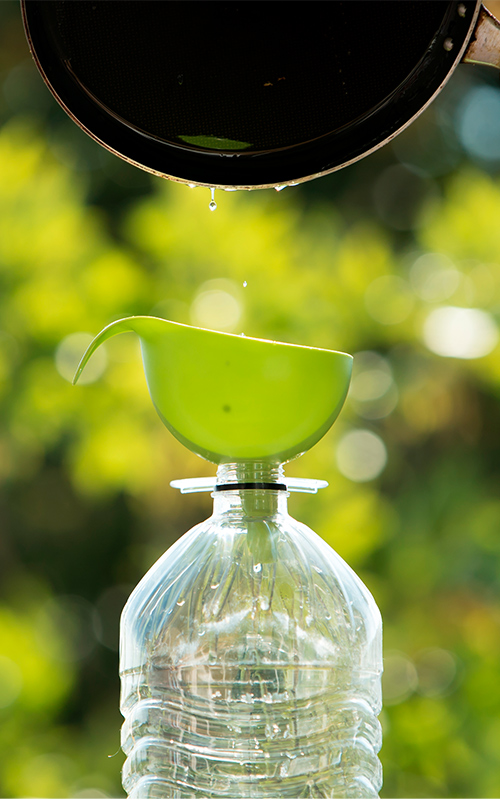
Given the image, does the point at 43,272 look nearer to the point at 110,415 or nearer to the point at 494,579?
the point at 110,415

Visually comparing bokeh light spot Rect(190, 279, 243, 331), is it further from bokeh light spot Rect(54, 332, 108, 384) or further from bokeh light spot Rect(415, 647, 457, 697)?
bokeh light spot Rect(415, 647, 457, 697)

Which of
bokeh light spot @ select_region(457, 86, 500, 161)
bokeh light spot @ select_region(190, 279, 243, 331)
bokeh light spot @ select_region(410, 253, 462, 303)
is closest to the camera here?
bokeh light spot @ select_region(190, 279, 243, 331)

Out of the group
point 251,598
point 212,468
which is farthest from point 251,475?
point 212,468

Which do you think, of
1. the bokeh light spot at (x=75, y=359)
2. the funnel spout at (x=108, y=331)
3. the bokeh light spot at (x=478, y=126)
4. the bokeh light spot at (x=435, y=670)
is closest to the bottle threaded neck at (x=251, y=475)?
the funnel spout at (x=108, y=331)

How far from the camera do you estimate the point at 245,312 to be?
2896mm

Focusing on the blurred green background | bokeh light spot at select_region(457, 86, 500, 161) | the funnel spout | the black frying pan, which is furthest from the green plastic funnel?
bokeh light spot at select_region(457, 86, 500, 161)

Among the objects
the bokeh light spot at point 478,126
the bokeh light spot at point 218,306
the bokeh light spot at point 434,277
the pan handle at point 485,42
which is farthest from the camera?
the bokeh light spot at point 478,126

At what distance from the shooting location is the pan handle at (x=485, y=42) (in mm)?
568

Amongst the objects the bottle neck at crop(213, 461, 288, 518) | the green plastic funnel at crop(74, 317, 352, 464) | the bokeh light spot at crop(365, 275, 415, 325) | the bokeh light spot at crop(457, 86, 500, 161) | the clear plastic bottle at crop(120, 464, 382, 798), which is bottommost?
the clear plastic bottle at crop(120, 464, 382, 798)

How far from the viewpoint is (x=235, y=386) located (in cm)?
63

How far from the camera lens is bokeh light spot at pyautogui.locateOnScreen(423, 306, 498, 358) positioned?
117 inches

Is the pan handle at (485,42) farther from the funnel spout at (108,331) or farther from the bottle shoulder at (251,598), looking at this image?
the bottle shoulder at (251,598)

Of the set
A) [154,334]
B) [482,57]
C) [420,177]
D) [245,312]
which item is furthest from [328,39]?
[420,177]

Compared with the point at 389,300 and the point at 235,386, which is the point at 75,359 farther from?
the point at 235,386
